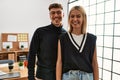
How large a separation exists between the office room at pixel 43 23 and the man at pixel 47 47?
844mm

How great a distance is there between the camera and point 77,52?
142 centimetres

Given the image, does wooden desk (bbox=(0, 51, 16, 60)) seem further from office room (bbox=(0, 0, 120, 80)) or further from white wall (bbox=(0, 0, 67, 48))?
white wall (bbox=(0, 0, 67, 48))

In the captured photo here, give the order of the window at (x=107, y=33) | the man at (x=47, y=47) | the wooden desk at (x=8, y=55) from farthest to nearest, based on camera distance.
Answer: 1. the wooden desk at (x=8, y=55)
2. the window at (x=107, y=33)
3. the man at (x=47, y=47)

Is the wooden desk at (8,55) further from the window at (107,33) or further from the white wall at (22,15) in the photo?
the window at (107,33)

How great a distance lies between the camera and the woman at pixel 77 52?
1396 millimetres

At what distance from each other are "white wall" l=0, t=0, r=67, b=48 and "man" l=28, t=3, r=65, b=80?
2.88 metres

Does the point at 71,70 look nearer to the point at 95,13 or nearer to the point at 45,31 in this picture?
the point at 45,31

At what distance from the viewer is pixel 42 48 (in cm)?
158

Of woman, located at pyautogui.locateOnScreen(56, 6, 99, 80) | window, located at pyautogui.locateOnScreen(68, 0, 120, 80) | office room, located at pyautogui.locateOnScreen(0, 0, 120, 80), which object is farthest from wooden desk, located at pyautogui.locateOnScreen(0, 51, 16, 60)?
woman, located at pyautogui.locateOnScreen(56, 6, 99, 80)

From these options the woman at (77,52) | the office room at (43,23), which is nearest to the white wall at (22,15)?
the office room at (43,23)

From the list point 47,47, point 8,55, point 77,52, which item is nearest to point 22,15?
point 8,55

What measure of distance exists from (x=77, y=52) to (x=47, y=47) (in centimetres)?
30

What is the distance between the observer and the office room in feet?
9.91

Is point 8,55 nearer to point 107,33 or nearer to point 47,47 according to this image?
point 107,33
